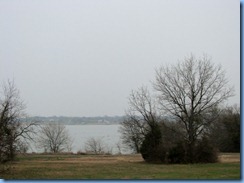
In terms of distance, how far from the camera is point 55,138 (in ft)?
189

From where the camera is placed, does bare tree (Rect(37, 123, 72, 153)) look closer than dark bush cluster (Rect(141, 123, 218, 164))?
No

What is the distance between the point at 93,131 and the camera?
2736 inches

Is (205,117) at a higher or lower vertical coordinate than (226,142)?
higher

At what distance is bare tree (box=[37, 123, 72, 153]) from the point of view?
55.1 m

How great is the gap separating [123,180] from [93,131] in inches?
2194

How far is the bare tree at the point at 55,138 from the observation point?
55.1 metres

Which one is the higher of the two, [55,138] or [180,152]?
[180,152]

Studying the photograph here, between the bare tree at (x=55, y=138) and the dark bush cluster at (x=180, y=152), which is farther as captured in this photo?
the bare tree at (x=55, y=138)

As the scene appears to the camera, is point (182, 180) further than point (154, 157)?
No

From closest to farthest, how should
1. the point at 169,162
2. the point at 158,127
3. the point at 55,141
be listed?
the point at 169,162 < the point at 158,127 < the point at 55,141

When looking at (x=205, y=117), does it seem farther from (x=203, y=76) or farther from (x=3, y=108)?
(x=3, y=108)

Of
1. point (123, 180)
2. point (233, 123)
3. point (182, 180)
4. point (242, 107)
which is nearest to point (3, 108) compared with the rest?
point (123, 180)

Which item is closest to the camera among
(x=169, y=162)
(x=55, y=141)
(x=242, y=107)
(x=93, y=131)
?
(x=242, y=107)

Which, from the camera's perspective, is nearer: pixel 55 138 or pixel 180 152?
pixel 180 152
